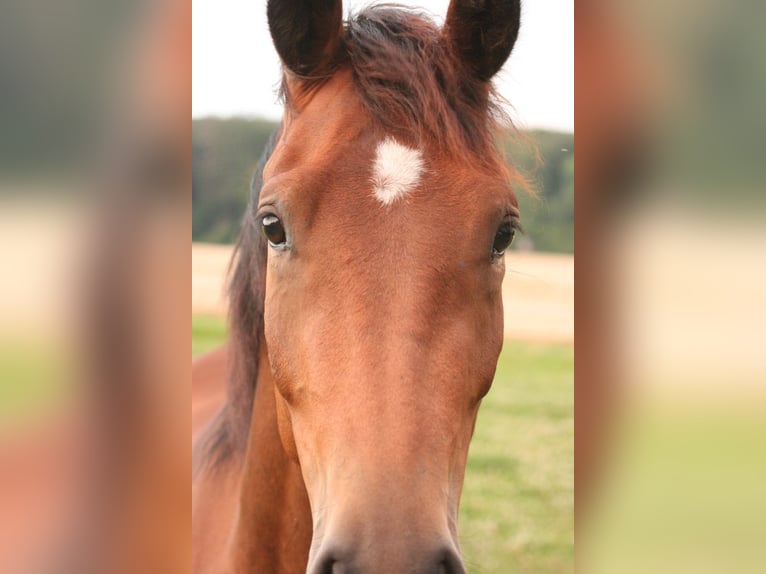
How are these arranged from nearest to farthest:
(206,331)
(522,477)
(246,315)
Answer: (246,315) → (522,477) → (206,331)

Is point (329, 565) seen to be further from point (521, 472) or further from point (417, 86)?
point (521, 472)

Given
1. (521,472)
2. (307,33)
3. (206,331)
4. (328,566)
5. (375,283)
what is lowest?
(206,331)

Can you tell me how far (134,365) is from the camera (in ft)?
2.52

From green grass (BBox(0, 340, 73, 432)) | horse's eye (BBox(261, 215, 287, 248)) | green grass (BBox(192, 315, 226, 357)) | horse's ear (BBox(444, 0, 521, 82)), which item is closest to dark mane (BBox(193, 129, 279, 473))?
horse's eye (BBox(261, 215, 287, 248))

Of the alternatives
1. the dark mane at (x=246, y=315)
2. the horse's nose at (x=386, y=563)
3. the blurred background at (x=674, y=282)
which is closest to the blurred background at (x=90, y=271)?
the blurred background at (x=674, y=282)

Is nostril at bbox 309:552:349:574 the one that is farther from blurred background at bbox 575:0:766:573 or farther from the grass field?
the grass field

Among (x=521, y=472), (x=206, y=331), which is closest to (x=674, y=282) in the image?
(x=521, y=472)

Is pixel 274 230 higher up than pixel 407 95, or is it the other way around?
pixel 407 95

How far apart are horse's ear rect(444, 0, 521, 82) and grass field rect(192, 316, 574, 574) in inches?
87.3

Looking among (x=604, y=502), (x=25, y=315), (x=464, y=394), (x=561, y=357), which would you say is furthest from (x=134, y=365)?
(x=561, y=357)

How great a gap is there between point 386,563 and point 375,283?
1.97ft

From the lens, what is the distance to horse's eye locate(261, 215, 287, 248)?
A: 73.5 inches

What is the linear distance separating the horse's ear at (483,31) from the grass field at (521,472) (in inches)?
87.3

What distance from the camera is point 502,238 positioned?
1.91 meters
